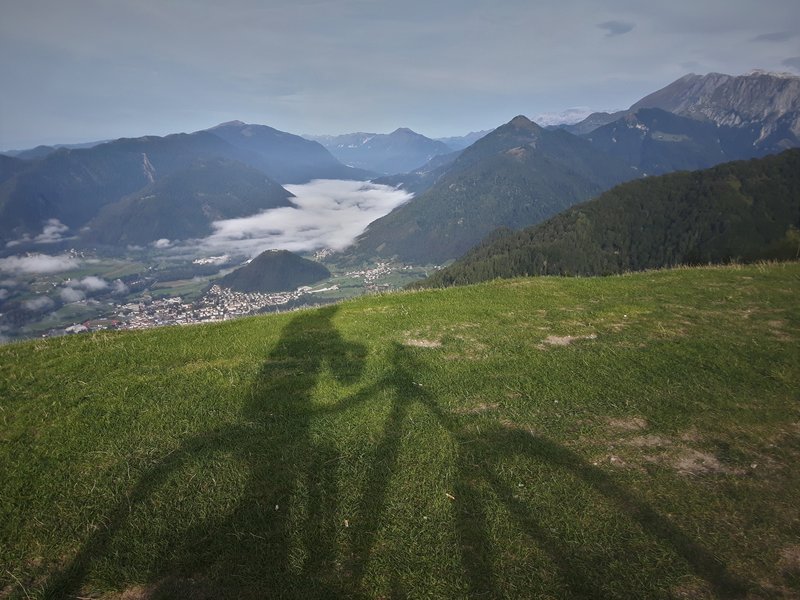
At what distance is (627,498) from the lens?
7.89 m

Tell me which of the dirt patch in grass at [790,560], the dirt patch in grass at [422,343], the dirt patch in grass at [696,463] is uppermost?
the dirt patch in grass at [422,343]

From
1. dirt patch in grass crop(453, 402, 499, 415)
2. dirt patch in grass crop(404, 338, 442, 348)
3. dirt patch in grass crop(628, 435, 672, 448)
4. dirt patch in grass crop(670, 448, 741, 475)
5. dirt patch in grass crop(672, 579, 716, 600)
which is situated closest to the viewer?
dirt patch in grass crop(672, 579, 716, 600)

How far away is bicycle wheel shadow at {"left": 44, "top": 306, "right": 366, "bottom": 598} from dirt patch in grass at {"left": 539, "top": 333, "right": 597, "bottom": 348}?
27.3 ft

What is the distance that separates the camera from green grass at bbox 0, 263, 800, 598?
6457mm

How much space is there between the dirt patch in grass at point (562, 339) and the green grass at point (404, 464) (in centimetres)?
13

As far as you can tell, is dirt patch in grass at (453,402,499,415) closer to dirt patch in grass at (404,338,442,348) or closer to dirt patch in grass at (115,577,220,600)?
dirt patch in grass at (404,338,442,348)

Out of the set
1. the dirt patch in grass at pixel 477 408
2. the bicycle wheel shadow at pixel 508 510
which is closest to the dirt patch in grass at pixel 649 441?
the bicycle wheel shadow at pixel 508 510

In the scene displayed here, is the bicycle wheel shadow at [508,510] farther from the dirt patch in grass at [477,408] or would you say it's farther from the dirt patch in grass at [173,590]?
the dirt patch in grass at [173,590]

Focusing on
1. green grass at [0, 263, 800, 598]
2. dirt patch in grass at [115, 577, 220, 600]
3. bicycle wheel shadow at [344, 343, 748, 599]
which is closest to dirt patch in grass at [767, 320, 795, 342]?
green grass at [0, 263, 800, 598]

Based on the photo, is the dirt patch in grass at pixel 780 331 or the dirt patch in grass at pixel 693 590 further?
the dirt patch in grass at pixel 780 331

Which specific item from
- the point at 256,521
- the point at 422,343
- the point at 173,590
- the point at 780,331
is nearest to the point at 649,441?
the point at 422,343

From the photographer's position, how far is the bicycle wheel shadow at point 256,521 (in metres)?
6.31

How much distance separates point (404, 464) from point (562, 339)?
29.7 ft

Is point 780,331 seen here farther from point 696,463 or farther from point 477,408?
point 477,408
